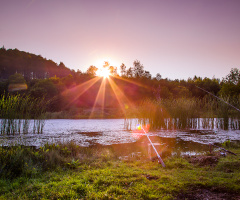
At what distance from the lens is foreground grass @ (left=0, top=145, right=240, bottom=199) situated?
11.0 feet

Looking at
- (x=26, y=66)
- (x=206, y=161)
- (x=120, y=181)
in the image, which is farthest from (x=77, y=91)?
(x=26, y=66)

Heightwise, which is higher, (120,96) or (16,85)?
(16,85)

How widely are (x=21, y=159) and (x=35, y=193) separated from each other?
1.95 metres

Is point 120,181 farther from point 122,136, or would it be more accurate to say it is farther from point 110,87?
point 110,87

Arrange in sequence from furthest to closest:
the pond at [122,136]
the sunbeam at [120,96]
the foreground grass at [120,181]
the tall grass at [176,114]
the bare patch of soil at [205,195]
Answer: the sunbeam at [120,96]
the tall grass at [176,114]
the pond at [122,136]
the foreground grass at [120,181]
the bare patch of soil at [205,195]

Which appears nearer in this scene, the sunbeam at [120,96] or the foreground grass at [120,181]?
the foreground grass at [120,181]

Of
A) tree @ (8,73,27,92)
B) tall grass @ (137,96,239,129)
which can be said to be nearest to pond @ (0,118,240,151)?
tall grass @ (137,96,239,129)

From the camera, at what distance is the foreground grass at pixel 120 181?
11.0 feet

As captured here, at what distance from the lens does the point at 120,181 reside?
391 centimetres

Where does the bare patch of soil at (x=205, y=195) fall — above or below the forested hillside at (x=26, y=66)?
below

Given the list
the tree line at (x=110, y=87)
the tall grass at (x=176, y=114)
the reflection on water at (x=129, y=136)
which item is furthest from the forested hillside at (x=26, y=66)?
the tall grass at (x=176, y=114)

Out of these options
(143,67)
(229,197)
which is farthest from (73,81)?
(229,197)

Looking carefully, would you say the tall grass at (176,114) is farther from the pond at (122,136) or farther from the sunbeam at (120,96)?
the sunbeam at (120,96)

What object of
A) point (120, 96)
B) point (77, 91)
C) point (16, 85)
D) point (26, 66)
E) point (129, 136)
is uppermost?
point (26, 66)
